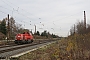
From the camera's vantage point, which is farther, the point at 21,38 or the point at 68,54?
the point at 21,38

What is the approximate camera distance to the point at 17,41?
43.7 m

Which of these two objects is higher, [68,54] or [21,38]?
[21,38]

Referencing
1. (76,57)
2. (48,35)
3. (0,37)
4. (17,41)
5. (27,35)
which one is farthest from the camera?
(48,35)

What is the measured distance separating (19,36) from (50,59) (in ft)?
110

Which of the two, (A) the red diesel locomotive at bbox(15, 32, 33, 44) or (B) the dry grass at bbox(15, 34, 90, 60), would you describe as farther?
(A) the red diesel locomotive at bbox(15, 32, 33, 44)

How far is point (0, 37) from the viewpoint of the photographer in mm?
69562

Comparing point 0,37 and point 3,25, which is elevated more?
point 3,25

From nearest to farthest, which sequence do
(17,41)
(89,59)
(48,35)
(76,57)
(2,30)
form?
(89,59) < (76,57) < (17,41) < (2,30) < (48,35)

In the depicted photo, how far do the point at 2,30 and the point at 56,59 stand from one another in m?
75.5

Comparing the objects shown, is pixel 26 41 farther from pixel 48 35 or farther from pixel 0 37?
pixel 48 35

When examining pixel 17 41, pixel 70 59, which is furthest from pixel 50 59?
pixel 17 41

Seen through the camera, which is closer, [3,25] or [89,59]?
[89,59]

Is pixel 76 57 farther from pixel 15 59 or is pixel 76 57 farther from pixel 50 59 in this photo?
pixel 15 59

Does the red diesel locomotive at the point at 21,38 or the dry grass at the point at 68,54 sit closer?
the dry grass at the point at 68,54
